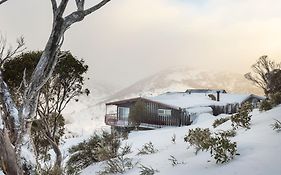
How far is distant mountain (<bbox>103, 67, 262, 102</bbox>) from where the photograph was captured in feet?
441

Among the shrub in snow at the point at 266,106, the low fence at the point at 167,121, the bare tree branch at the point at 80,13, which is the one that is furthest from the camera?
the low fence at the point at 167,121

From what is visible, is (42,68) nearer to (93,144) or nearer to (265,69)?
(93,144)

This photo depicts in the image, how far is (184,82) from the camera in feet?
519

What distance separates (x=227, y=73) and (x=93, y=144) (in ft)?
470

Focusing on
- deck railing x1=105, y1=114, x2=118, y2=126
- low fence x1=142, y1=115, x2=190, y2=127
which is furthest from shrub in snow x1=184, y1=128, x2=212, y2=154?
deck railing x1=105, y1=114, x2=118, y2=126

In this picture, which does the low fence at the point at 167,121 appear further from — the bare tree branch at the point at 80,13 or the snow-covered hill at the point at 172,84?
the snow-covered hill at the point at 172,84

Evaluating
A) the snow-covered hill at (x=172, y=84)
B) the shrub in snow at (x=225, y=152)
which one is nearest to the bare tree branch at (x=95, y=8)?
the shrub in snow at (x=225, y=152)

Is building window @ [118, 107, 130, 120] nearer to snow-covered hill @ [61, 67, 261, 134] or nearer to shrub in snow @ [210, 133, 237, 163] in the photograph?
shrub in snow @ [210, 133, 237, 163]

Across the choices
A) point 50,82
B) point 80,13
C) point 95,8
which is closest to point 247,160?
point 95,8

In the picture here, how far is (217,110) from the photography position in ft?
128

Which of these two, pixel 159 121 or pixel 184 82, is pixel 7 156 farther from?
pixel 184 82

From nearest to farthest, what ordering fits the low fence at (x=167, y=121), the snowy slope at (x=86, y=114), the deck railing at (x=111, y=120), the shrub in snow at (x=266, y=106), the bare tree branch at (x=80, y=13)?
the bare tree branch at (x=80, y=13), the shrub in snow at (x=266, y=106), the low fence at (x=167, y=121), the deck railing at (x=111, y=120), the snowy slope at (x=86, y=114)

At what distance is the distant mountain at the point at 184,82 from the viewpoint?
13438cm

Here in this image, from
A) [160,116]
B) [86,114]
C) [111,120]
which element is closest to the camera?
[160,116]
